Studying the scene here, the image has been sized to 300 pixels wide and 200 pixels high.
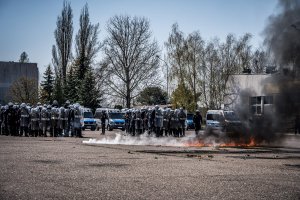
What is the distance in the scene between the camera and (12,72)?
10475 centimetres

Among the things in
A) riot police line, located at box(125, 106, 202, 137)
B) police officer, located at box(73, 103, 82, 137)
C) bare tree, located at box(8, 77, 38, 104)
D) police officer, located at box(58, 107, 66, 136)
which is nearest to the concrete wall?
bare tree, located at box(8, 77, 38, 104)

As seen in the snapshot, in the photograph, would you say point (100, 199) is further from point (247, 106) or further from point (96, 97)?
point (96, 97)

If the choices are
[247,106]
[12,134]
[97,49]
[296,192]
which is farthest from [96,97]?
[296,192]

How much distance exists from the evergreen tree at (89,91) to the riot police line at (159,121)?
29573 millimetres

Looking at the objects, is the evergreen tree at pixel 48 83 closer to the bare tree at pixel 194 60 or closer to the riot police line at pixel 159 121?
the bare tree at pixel 194 60

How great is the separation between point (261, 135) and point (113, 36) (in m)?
43.7

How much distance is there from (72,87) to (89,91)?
3.96m

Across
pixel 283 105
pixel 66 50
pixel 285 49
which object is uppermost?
pixel 66 50

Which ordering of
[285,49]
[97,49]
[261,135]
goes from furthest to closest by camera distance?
[97,49] < [261,135] < [285,49]

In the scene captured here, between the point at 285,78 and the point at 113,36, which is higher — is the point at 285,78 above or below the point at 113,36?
below

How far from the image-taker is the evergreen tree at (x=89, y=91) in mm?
62781

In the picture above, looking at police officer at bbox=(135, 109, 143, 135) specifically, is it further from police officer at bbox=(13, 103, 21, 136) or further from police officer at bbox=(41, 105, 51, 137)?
police officer at bbox=(13, 103, 21, 136)

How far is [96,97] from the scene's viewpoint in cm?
6391

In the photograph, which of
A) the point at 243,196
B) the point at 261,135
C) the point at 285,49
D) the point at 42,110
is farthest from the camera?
the point at 42,110
